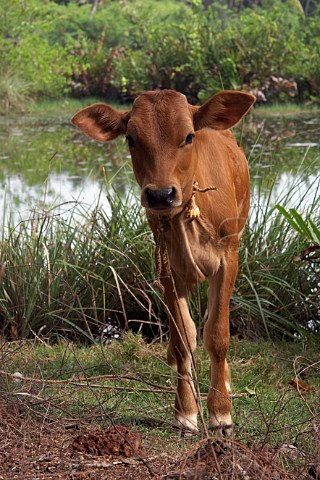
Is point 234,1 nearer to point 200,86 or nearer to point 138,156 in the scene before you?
point 200,86

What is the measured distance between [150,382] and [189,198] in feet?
3.29

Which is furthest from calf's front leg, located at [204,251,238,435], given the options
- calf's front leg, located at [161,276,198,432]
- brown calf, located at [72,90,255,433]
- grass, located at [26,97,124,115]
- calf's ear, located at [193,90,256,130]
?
grass, located at [26,97,124,115]

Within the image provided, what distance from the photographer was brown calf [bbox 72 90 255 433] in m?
4.19

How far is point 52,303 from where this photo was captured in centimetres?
645

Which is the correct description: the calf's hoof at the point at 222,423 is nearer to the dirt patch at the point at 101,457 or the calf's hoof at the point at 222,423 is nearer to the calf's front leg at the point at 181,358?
the calf's front leg at the point at 181,358

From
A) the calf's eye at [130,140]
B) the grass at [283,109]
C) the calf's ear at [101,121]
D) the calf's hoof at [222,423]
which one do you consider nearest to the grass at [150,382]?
the calf's hoof at [222,423]

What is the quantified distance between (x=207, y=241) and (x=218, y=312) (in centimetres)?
38

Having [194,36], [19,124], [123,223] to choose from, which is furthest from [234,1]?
[123,223]

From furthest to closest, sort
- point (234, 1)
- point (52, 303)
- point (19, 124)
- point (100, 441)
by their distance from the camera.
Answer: point (234, 1) → point (19, 124) → point (52, 303) → point (100, 441)

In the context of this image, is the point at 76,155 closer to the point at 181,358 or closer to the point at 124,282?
the point at 124,282

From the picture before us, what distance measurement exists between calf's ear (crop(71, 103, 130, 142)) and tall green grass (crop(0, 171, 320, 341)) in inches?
64.3

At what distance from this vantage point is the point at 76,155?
15477 mm

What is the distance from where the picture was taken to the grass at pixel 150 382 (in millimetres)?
4406

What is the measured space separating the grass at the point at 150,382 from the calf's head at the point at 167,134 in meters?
0.81
